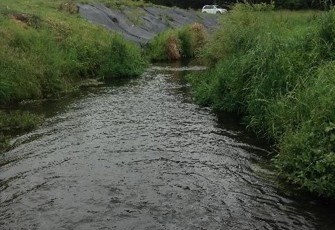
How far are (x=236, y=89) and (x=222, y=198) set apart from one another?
675 centimetres

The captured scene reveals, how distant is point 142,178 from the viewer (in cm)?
1006

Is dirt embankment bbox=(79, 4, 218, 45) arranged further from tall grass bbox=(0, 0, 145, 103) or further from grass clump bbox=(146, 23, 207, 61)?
tall grass bbox=(0, 0, 145, 103)

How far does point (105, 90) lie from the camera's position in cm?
2059

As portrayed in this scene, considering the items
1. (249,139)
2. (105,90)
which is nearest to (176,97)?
(105,90)

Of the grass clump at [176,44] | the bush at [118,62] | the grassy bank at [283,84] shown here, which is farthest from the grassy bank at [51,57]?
the grassy bank at [283,84]

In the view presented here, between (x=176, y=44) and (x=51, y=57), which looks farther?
(x=176, y=44)

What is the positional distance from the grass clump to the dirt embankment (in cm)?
112

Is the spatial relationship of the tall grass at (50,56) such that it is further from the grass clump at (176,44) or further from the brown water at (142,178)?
the grass clump at (176,44)

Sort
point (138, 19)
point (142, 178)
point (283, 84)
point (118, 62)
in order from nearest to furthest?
point (142, 178)
point (283, 84)
point (118, 62)
point (138, 19)

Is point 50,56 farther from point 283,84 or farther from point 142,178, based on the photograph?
point 142,178

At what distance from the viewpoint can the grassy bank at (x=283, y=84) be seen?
357 inches

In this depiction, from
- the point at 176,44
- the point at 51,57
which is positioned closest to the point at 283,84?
the point at 51,57

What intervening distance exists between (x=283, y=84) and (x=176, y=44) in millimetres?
23546

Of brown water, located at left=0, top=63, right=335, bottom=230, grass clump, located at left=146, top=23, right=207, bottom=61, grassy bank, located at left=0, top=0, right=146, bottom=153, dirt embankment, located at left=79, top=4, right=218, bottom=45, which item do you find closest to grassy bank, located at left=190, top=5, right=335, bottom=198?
brown water, located at left=0, top=63, right=335, bottom=230
